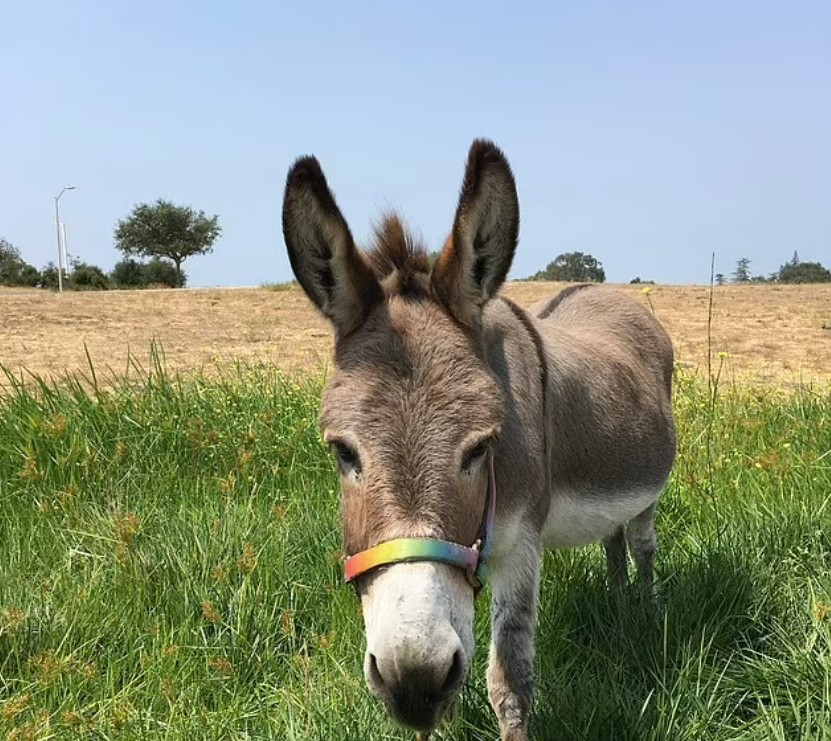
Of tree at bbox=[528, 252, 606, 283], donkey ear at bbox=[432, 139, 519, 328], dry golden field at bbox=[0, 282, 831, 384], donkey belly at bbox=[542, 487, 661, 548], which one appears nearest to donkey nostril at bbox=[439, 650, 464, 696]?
donkey ear at bbox=[432, 139, 519, 328]

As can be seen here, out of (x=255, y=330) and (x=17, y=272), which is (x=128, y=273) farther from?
(x=255, y=330)

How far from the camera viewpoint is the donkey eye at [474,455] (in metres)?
1.99

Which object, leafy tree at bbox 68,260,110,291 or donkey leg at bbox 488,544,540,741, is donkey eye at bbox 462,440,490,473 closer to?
donkey leg at bbox 488,544,540,741

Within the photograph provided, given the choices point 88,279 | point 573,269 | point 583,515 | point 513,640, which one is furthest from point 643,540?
point 88,279

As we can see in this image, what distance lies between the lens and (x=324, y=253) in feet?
7.42

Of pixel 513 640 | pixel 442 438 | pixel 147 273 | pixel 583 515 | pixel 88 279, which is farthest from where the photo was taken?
pixel 147 273

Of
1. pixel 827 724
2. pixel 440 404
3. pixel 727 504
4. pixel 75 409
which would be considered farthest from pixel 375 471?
pixel 75 409

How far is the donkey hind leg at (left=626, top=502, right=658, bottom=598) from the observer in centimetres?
381

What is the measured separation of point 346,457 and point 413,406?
236 mm

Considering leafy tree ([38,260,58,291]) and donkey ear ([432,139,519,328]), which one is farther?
leafy tree ([38,260,58,291])

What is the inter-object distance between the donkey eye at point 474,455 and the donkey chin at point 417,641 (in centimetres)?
28

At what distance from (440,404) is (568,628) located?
5.64ft

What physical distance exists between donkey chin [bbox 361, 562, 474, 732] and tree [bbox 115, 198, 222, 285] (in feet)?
176

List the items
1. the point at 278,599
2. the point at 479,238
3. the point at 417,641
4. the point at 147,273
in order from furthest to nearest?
the point at 147,273 → the point at 278,599 → the point at 479,238 → the point at 417,641
